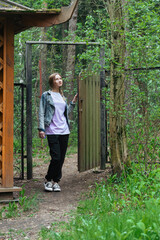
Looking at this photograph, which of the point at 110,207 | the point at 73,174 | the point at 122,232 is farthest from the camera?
the point at 73,174

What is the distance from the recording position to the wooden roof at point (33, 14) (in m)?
5.36

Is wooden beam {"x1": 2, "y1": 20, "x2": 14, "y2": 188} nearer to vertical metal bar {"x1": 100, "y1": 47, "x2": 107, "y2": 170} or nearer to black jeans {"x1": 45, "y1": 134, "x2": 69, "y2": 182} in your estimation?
black jeans {"x1": 45, "y1": 134, "x2": 69, "y2": 182}

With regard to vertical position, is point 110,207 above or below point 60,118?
below

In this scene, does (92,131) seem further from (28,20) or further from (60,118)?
(28,20)

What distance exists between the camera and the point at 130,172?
634 centimetres

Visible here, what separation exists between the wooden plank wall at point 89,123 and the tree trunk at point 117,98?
81 cm

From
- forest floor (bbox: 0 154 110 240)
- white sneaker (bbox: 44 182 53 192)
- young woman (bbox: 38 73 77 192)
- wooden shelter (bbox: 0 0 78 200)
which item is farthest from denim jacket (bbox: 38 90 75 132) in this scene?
forest floor (bbox: 0 154 110 240)

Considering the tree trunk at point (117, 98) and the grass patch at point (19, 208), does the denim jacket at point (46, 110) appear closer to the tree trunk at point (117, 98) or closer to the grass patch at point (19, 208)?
the tree trunk at point (117, 98)

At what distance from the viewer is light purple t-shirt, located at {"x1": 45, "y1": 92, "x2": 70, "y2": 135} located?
6.45 m

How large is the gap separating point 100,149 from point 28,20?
3.41 meters

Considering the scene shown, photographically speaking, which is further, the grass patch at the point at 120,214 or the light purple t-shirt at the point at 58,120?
the light purple t-shirt at the point at 58,120

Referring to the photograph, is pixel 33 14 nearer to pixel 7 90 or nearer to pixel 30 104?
pixel 7 90

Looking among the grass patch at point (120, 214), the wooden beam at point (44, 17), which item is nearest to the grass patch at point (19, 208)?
the grass patch at point (120, 214)

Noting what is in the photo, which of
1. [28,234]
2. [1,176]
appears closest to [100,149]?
[1,176]
